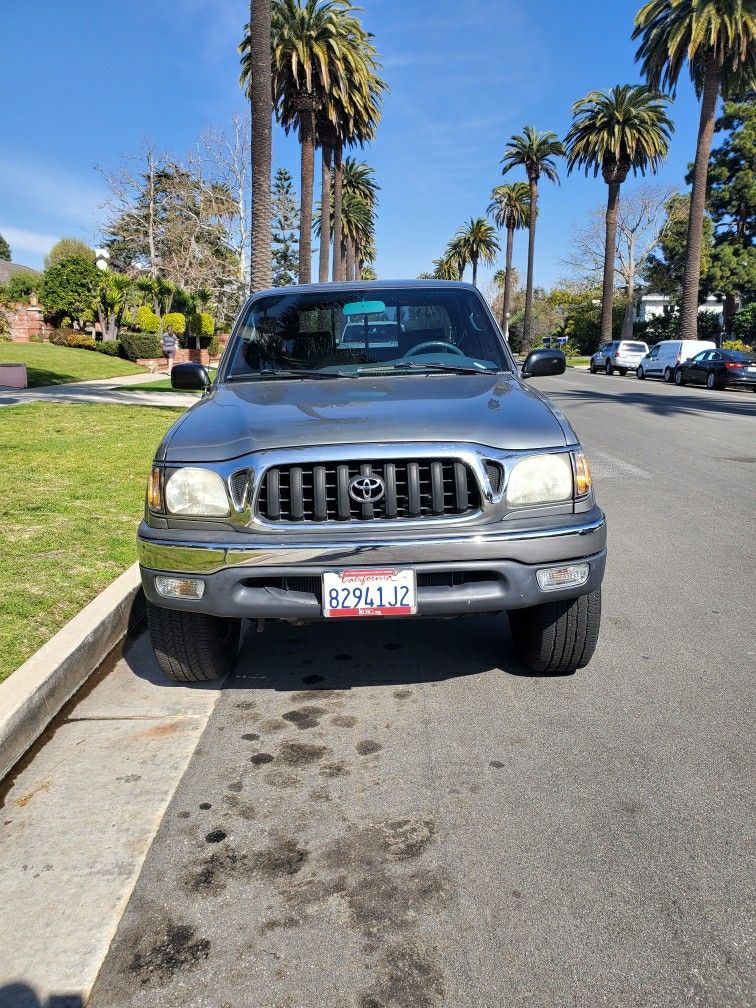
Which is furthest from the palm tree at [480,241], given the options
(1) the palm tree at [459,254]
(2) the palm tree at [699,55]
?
(2) the palm tree at [699,55]

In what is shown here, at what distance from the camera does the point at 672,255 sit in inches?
2314

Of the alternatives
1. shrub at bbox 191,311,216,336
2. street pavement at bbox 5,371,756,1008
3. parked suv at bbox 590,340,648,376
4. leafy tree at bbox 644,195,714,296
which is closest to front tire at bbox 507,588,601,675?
street pavement at bbox 5,371,756,1008

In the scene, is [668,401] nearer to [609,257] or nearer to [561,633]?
[561,633]

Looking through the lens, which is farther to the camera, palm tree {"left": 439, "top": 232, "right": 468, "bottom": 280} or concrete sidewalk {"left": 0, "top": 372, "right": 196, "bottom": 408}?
palm tree {"left": 439, "top": 232, "right": 468, "bottom": 280}

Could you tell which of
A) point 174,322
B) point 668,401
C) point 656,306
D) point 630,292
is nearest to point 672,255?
point 630,292

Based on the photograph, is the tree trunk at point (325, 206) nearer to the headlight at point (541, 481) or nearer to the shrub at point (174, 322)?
the shrub at point (174, 322)

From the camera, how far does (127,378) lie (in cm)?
2569

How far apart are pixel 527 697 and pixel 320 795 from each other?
3.84 ft

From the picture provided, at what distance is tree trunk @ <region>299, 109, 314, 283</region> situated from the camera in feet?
94.0

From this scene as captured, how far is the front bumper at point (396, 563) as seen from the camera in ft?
10.5

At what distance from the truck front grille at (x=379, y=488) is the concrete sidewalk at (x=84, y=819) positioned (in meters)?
1.06

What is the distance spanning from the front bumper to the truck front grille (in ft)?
0.39

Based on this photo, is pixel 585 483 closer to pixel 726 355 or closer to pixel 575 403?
pixel 575 403

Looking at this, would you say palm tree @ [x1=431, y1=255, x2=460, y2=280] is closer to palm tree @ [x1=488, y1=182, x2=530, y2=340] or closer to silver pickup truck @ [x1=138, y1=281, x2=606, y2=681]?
palm tree @ [x1=488, y1=182, x2=530, y2=340]
